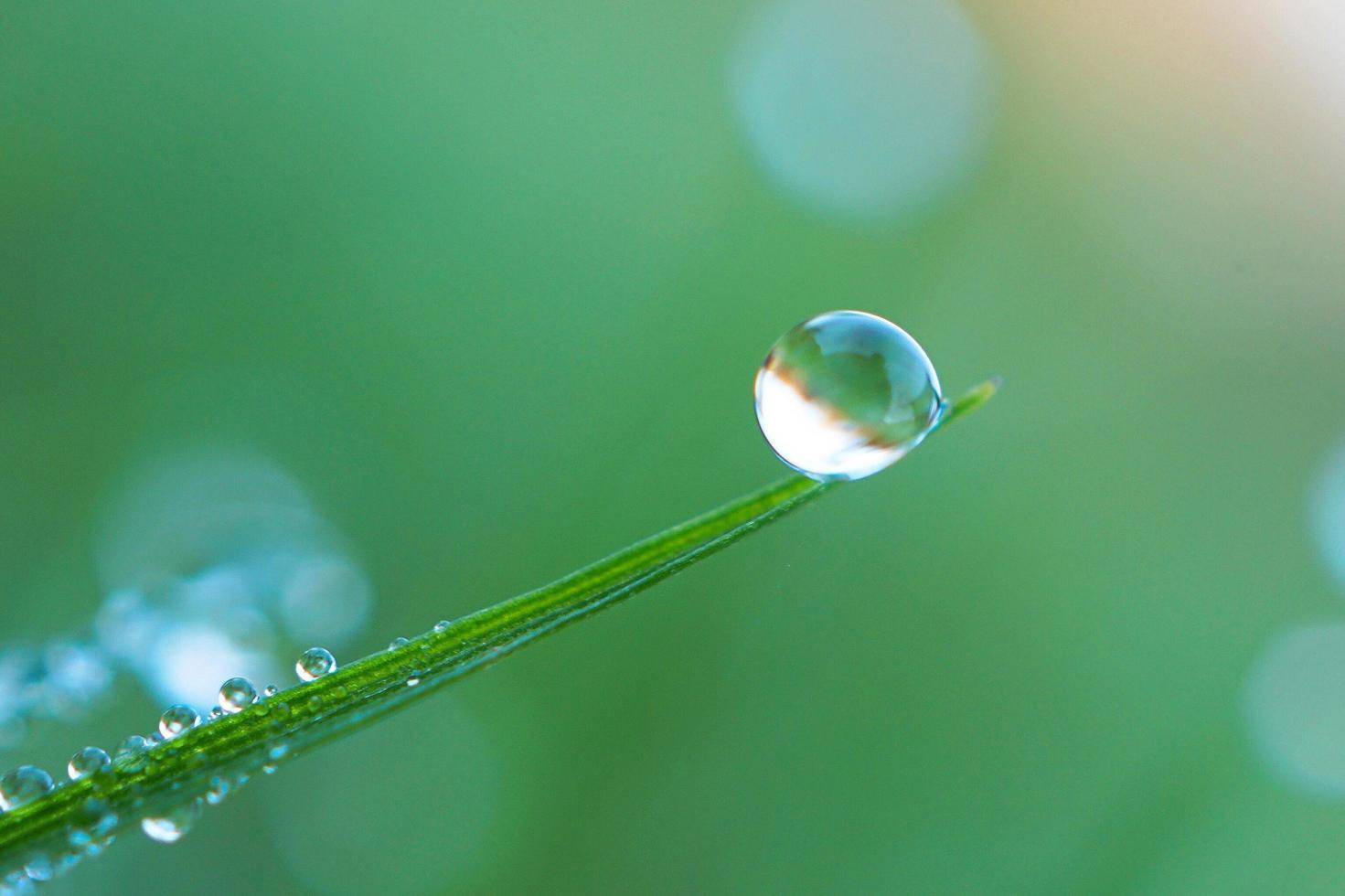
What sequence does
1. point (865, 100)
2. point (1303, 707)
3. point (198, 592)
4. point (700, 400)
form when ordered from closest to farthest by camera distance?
point (198, 592)
point (1303, 707)
point (700, 400)
point (865, 100)

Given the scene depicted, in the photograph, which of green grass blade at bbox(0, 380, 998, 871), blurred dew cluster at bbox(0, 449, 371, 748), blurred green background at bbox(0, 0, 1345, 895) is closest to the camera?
green grass blade at bbox(0, 380, 998, 871)

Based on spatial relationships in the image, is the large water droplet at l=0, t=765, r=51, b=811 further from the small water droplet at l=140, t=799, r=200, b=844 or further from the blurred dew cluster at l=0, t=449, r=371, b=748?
the blurred dew cluster at l=0, t=449, r=371, b=748

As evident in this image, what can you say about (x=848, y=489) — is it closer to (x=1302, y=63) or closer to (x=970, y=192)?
(x=970, y=192)

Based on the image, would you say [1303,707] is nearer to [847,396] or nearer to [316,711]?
[847,396]

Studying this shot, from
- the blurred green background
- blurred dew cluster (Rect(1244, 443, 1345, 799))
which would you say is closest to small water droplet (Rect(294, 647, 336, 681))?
the blurred green background

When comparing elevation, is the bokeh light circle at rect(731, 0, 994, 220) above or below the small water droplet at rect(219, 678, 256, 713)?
above

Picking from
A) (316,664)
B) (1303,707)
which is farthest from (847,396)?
(1303,707)

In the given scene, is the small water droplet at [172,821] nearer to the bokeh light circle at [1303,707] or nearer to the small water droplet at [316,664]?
the small water droplet at [316,664]
